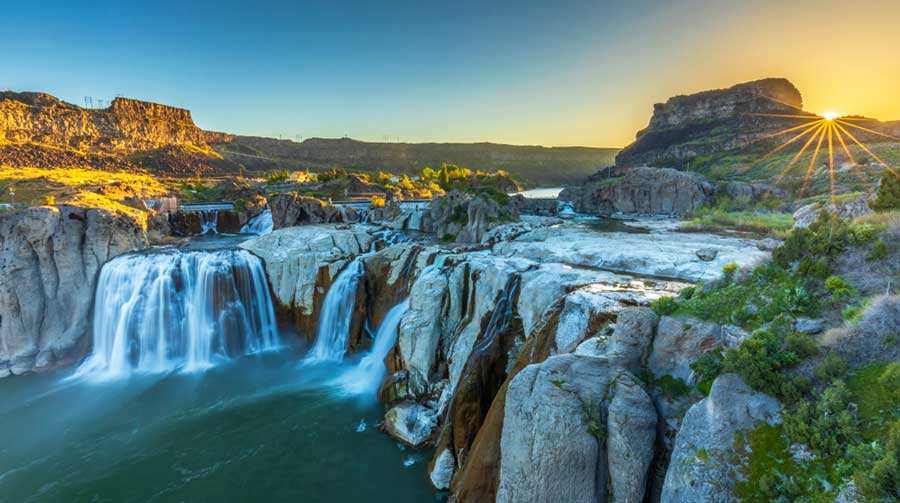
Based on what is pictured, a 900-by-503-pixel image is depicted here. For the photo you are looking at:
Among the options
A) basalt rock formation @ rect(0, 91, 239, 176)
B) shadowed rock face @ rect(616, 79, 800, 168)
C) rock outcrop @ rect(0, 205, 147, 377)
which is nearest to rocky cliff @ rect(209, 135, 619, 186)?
basalt rock formation @ rect(0, 91, 239, 176)

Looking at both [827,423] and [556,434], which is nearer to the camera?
[827,423]

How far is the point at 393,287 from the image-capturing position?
68.0 feet

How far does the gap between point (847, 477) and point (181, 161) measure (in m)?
136

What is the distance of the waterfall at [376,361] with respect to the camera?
17.5m

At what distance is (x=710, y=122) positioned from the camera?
11988cm

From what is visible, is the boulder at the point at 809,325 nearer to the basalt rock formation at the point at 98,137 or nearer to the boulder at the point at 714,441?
the boulder at the point at 714,441

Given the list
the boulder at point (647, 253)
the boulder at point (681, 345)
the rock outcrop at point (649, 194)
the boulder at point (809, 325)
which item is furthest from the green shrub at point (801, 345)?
the rock outcrop at point (649, 194)

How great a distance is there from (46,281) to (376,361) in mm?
20782

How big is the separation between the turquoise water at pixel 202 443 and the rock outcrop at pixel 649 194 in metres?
50.2

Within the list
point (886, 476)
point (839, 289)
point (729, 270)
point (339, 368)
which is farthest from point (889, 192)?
point (339, 368)

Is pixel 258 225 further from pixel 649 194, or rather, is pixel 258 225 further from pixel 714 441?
pixel 649 194

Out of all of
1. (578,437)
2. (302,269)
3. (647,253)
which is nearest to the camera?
(578,437)

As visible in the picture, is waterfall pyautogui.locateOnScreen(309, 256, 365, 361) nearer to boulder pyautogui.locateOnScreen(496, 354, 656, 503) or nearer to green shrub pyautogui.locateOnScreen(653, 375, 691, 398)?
boulder pyautogui.locateOnScreen(496, 354, 656, 503)

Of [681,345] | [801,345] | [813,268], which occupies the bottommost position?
[681,345]
